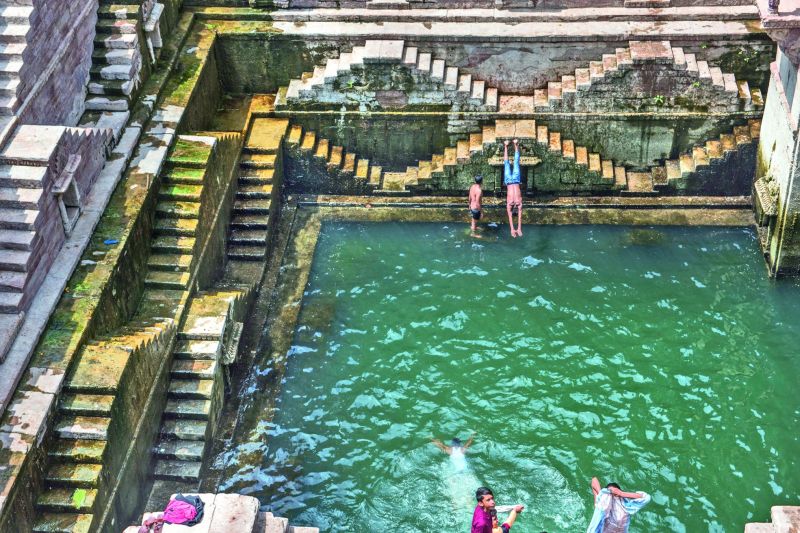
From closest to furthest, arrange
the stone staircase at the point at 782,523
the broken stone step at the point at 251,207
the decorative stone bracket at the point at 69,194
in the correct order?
the stone staircase at the point at 782,523 < the decorative stone bracket at the point at 69,194 < the broken stone step at the point at 251,207

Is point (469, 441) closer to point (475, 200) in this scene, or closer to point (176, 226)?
point (475, 200)

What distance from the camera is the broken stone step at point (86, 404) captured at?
16719mm

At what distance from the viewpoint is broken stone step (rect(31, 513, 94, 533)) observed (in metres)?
15.9

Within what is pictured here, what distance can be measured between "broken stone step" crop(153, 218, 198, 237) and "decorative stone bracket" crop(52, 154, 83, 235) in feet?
5.45

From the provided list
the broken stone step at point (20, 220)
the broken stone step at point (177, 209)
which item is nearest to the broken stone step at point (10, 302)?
the broken stone step at point (20, 220)

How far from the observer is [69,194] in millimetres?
19125

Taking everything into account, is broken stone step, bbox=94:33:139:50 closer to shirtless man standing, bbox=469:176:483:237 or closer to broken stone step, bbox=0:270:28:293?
broken stone step, bbox=0:270:28:293

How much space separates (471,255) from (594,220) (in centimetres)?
288

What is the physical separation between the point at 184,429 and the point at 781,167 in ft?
40.2

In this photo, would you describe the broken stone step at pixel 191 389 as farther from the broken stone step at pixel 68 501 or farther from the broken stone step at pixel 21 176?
the broken stone step at pixel 21 176

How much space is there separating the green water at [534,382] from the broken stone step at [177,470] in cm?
62

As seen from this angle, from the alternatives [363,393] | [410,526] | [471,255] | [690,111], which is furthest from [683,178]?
[410,526]

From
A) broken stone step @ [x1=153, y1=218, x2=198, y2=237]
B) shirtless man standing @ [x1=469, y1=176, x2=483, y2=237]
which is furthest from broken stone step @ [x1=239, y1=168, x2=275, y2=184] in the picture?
shirtless man standing @ [x1=469, y1=176, x2=483, y2=237]

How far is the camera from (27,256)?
17.5 metres
